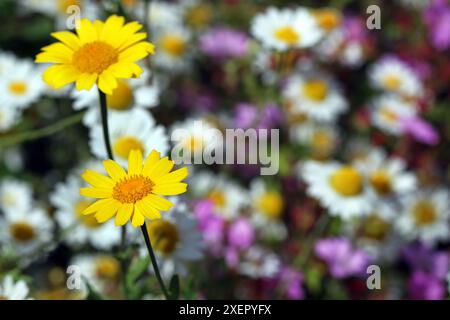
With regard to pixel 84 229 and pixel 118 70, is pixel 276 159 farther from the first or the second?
pixel 118 70

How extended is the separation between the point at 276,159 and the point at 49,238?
0.75 metres

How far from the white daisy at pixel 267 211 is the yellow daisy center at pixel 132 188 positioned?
0.97m

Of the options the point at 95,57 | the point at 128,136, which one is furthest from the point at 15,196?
the point at 95,57

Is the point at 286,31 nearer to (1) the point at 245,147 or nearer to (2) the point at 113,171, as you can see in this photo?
(1) the point at 245,147

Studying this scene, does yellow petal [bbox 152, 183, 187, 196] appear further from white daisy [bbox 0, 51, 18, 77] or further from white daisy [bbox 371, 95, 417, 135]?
white daisy [bbox 371, 95, 417, 135]

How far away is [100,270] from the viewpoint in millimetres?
1911

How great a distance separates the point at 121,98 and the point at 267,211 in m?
0.64

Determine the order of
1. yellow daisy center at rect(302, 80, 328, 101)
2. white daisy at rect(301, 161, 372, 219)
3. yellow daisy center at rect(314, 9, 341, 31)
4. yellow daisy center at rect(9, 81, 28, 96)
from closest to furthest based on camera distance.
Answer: white daisy at rect(301, 161, 372, 219) → yellow daisy center at rect(9, 81, 28, 96) → yellow daisy center at rect(302, 80, 328, 101) → yellow daisy center at rect(314, 9, 341, 31)

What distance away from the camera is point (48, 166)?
2393 mm

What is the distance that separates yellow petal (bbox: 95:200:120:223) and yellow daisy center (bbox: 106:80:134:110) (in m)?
0.63

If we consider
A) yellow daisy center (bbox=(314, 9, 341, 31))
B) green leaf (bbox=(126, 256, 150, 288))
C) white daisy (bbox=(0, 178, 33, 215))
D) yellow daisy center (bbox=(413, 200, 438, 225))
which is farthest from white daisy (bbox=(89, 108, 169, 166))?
yellow daisy center (bbox=(314, 9, 341, 31))

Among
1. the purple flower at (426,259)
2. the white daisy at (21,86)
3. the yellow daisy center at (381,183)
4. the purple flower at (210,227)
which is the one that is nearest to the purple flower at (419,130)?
the yellow daisy center at (381,183)

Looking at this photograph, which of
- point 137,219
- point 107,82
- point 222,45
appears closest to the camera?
point 137,219

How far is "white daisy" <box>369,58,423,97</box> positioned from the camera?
2391 mm
